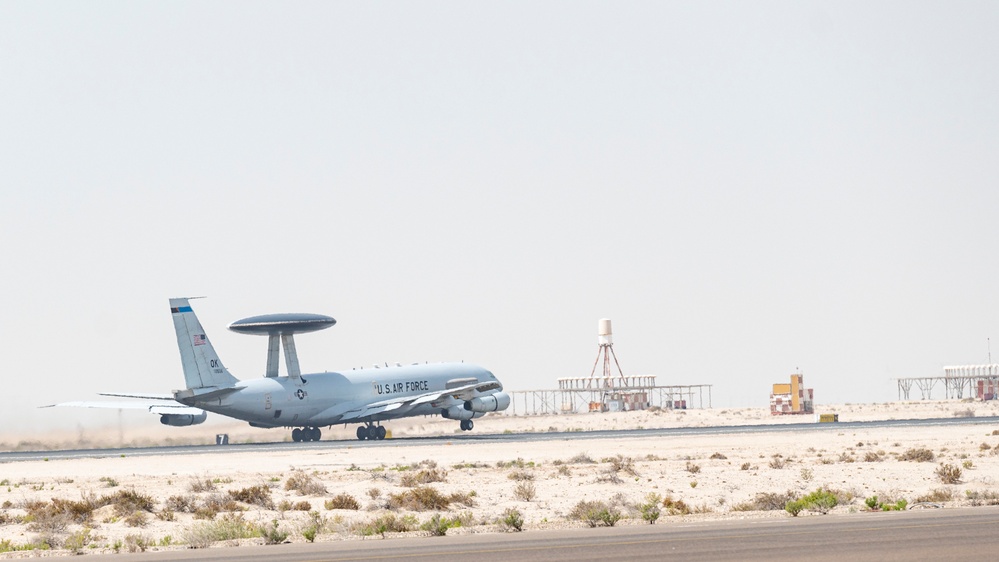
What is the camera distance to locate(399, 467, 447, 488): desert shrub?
1778 inches

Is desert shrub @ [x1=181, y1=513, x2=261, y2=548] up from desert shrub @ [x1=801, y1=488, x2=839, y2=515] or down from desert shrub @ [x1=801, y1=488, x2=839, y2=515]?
up

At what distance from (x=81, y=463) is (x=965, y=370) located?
12877cm

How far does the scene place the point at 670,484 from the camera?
143ft

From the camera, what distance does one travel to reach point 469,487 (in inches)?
1714

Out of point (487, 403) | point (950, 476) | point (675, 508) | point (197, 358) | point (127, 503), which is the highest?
point (197, 358)

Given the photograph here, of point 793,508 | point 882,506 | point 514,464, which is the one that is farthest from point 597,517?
point 514,464

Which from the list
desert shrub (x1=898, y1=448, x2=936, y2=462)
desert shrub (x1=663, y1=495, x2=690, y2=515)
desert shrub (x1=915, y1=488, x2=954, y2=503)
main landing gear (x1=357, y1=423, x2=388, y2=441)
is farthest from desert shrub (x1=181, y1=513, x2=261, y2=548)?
main landing gear (x1=357, y1=423, x2=388, y2=441)

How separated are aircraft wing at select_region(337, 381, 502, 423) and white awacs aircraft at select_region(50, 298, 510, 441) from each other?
2.4 inches

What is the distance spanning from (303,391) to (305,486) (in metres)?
38.4

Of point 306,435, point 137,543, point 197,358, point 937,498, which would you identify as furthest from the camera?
point 306,435

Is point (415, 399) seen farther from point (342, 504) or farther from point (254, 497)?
point (342, 504)

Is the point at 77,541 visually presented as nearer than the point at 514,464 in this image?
Yes

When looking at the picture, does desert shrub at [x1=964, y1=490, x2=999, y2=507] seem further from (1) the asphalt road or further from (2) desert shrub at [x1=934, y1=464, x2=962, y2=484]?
(2) desert shrub at [x1=934, y1=464, x2=962, y2=484]

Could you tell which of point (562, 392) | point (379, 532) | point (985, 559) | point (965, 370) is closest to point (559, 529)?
point (379, 532)
